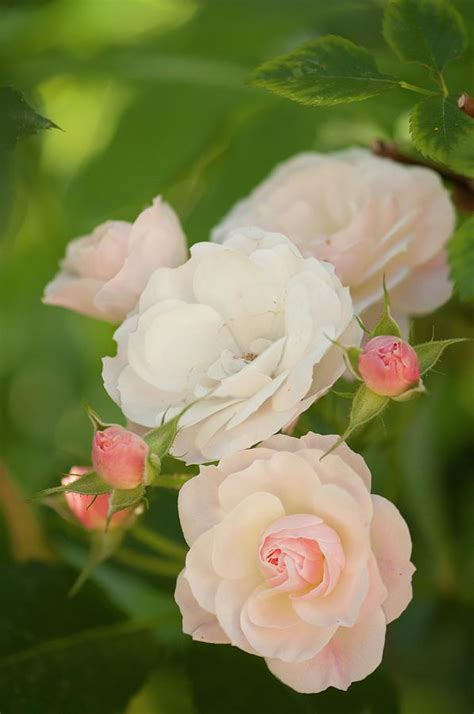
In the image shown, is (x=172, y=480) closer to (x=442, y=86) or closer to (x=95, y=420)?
(x=95, y=420)

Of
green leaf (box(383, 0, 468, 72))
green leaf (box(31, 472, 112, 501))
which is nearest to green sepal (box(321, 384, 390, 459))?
green leaf (box(31, 472, 112, 501))

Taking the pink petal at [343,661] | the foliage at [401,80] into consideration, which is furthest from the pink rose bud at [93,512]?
the foliage at [401,80]

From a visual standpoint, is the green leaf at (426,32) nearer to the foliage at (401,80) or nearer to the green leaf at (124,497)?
the foliage at (401,80)

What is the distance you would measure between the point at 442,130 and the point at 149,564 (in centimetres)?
35

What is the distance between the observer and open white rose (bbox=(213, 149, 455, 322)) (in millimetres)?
586

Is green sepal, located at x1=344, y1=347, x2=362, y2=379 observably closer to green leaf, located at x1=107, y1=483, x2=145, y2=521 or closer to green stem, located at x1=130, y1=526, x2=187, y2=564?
green leaf, located at x1=107, y1=483, x2=145, y2=521

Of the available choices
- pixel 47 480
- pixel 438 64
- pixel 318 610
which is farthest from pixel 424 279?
pixel 47 480

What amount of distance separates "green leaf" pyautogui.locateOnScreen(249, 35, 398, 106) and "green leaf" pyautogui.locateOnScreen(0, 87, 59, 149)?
4.6 inches

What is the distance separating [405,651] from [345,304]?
0.45 meters

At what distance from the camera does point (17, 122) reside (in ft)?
1.71

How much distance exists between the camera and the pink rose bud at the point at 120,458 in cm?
44

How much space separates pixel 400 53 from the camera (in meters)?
0.55

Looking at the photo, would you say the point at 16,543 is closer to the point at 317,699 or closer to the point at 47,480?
the point at 47,480

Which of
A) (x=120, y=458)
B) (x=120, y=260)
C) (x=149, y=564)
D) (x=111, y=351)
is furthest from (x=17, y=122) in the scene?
(x=111, y=351)
